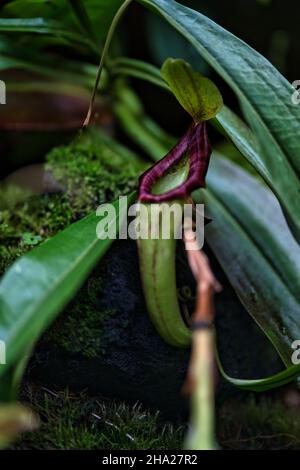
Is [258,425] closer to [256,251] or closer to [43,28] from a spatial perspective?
[256,251]

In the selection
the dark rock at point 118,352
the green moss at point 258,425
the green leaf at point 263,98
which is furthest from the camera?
the green moss at point 258,425

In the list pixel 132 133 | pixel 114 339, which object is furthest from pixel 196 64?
pixel 114 339

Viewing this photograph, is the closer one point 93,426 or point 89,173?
point 93,426

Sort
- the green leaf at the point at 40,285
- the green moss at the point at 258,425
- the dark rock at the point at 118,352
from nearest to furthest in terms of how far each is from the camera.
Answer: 1. the green leaf at the point at 40,285
2. the dark rock at the point at 118,352
3. the green moss at the point at 258,425

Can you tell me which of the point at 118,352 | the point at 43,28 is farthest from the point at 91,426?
the point at 43,28

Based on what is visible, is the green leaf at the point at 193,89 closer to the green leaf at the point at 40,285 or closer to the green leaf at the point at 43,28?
the green leaf at the point at 40,285

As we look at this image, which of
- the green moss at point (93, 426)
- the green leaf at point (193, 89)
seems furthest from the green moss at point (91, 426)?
the green leaf at point (193, 89)

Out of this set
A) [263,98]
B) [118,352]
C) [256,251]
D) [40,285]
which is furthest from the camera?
[256,251]

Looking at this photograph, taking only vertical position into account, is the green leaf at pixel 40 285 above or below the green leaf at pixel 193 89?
below
